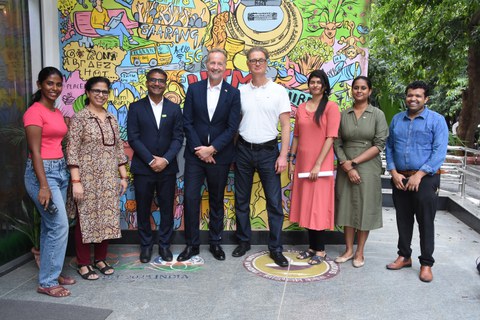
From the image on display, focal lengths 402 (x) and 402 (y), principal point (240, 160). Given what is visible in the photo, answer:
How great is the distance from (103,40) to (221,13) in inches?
51.4

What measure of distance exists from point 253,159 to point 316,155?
60 cm

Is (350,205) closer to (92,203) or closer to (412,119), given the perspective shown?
(412,119)

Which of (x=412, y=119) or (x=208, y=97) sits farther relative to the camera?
(x=208, y=97)

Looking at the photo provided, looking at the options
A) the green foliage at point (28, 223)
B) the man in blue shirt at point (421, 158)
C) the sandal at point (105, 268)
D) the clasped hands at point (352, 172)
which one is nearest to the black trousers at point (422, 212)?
the man in blue shirt at point (421, 158)

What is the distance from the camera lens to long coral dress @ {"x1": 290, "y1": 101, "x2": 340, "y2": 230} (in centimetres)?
380

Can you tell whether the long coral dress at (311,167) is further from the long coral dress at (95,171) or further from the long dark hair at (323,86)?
the long coral dress at (95,171)

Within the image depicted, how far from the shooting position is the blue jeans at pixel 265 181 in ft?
12.8

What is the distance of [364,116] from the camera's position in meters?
3.77

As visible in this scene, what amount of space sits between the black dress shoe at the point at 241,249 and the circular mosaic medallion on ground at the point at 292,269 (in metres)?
0.09

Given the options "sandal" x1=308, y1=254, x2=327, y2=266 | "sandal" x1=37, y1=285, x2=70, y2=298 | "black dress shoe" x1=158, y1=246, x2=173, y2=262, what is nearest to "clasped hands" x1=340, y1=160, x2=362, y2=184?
"sandal" x1=308, y1=254, x2=327, y2=266

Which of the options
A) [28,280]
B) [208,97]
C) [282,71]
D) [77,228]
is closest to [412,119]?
[282,71]

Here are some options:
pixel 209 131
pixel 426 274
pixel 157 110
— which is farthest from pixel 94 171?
pixel 426 274

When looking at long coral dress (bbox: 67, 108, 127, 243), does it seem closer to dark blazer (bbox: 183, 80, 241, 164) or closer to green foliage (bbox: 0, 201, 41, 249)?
green foliage (bbox: 0, 201, 41, 249)

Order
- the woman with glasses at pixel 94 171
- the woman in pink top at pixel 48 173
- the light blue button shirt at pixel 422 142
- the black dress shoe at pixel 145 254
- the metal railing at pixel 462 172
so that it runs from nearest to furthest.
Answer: the woman in pink top at pixel 48 173, the woman with glasses at pixel 94 171, the light blue button shirt at pixel 422 142, the black dress shoe at pixel 145 254, the metal railing at pixel 462 172
